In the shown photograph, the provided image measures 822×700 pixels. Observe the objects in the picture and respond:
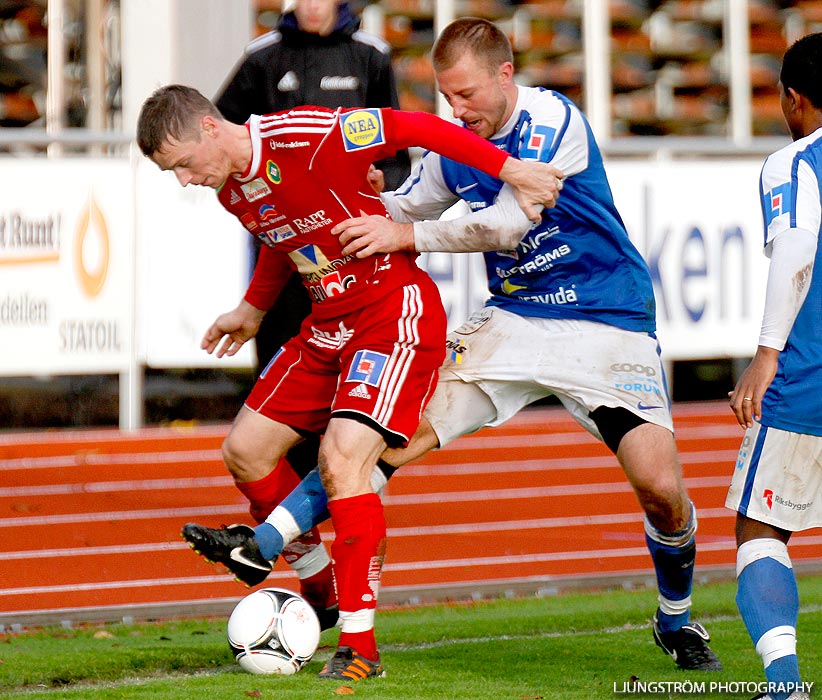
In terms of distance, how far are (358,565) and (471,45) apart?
5.74ft

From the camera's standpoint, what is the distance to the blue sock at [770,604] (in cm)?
386

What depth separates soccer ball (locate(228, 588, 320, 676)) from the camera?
4.56 meters

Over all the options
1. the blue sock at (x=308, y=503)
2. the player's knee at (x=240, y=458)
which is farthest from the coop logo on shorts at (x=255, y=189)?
the blue sock at (x=308, y=503)

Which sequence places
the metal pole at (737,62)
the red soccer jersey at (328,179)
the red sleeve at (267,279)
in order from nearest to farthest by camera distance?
the red soccer jersey at (328,179), the red sleeve at (267,279), the metal pole at (737,62)

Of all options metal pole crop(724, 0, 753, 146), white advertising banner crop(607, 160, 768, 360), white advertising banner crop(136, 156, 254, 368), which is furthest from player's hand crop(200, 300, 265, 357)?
metal pole crop(724, 0, 753, 146)

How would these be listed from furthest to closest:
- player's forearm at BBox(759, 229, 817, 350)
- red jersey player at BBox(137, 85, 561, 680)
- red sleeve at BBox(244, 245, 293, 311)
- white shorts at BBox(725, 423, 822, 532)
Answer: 1. red sleeve at BBox(244, 245, 293, 311)
2. red jersey player at BBox(137, 85, 561, 680)
3. white shorts at BBox(725, 423, 822, 532)
4. player's forearm at BBox(759, 229, 817, 350)

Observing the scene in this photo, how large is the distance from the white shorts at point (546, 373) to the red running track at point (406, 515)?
1632 millimetres

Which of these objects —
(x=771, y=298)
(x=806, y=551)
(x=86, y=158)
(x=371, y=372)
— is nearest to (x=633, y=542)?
(x=806, y=551)

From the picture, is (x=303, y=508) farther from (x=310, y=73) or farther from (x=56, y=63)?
(x=56, y=63)

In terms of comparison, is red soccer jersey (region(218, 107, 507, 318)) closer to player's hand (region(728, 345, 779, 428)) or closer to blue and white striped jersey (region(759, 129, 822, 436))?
blue and white striped jersey (region(759, 129, 822, 436))

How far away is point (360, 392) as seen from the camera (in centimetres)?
461

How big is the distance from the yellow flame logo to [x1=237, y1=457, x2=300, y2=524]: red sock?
454cm

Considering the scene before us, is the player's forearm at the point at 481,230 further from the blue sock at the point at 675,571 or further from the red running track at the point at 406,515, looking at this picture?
the red running track at the point at 406,515

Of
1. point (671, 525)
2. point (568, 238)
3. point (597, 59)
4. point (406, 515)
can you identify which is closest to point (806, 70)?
point (568, 238)
